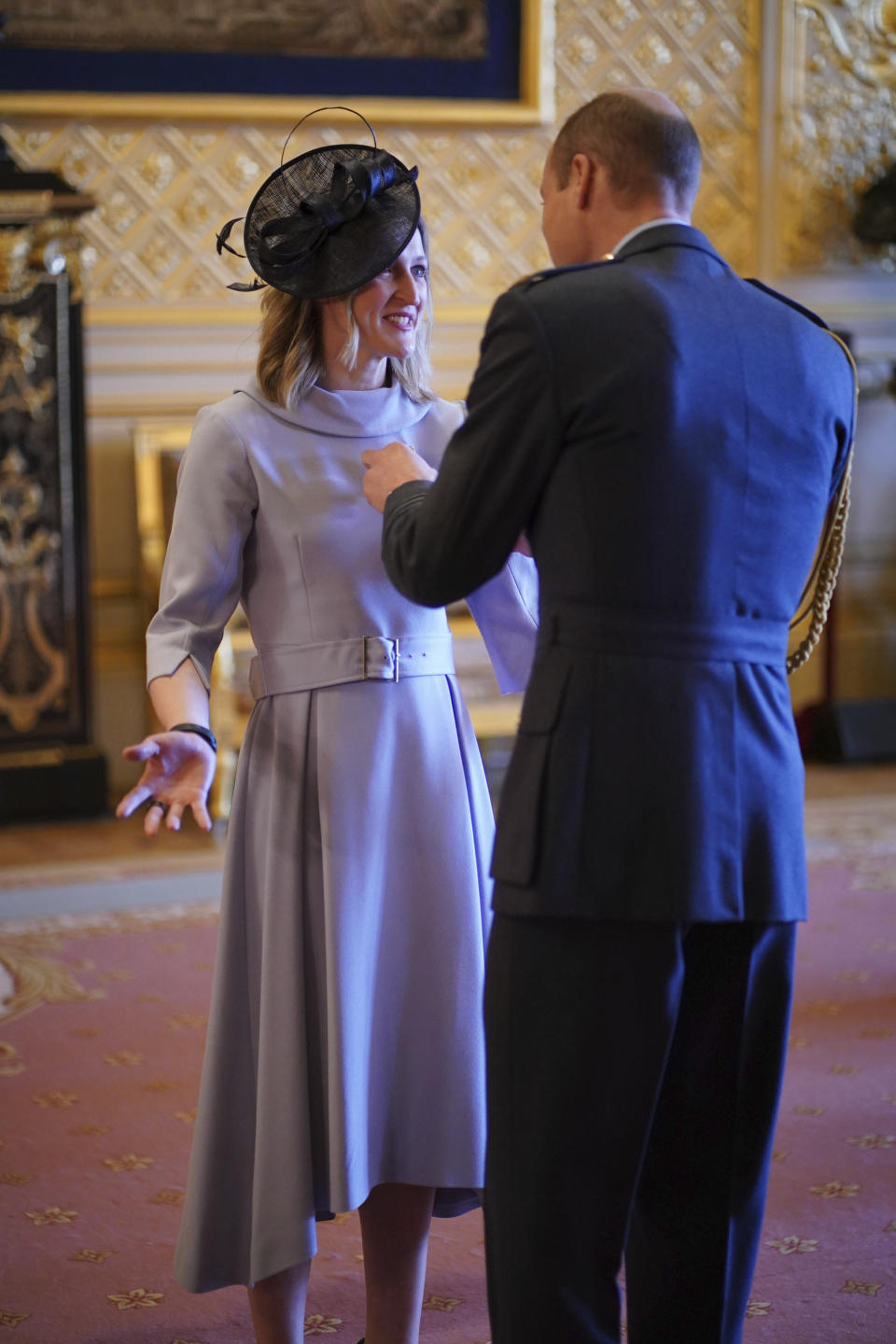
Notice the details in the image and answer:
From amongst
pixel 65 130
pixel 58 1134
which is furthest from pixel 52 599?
pixel 58 1134

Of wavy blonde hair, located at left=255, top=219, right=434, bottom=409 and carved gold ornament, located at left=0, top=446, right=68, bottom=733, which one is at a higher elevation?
wavy blonde hair, located at left=255, top=219, right=434, bottom=409

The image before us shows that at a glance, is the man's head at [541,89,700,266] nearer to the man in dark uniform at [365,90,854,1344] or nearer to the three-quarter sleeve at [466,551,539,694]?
the man in dark uniform at [365,90,854,1344]

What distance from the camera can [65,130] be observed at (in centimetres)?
575

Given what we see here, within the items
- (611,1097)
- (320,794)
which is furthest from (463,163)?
(611,1097)

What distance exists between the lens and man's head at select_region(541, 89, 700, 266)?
1524mm

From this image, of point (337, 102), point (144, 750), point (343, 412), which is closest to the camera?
point (144, 750)

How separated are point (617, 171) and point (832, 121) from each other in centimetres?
552

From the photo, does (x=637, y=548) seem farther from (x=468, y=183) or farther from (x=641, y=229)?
(x=468, y=183)

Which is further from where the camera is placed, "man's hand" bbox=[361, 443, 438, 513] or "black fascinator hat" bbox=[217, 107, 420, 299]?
"black fascinator hat" bbox=[217, 107, 420, 299]

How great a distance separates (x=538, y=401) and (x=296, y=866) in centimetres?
70

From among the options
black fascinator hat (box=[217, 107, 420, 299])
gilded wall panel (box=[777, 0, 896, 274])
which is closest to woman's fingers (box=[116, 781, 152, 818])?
black fascinator hat (box=[217, 107, 420, 299])

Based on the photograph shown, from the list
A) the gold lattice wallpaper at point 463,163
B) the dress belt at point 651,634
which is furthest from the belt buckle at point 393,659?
the gold lattice wallpaper at point 463,163

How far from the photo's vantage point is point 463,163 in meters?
6.21

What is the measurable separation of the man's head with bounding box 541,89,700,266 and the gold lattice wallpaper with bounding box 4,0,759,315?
455 cm
